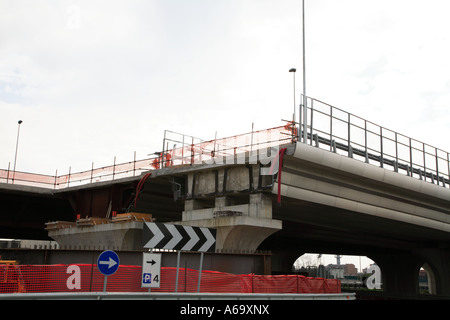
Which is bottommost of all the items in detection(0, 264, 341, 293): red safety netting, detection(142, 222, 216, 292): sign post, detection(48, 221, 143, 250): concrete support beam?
detection(0, 264, 341, 293): red safety netting

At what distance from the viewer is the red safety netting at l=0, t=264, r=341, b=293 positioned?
13133 millimetres

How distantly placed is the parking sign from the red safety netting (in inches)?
51.3

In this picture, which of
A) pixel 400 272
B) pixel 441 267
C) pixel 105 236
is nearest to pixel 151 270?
pixel 105 236

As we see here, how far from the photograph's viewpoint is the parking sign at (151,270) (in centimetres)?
1272

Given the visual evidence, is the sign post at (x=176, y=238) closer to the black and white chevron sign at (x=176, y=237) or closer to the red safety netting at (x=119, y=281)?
the black and white chevron sign at (x=176, y=237)

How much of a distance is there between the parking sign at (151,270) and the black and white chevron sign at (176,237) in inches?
19.2

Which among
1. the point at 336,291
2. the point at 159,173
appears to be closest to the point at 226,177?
the point at 159,173

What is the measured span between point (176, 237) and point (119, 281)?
7.95 feet

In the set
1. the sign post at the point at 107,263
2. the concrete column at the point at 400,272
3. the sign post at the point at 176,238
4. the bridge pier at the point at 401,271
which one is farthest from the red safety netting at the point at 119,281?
the concrete column at the point at 400,272

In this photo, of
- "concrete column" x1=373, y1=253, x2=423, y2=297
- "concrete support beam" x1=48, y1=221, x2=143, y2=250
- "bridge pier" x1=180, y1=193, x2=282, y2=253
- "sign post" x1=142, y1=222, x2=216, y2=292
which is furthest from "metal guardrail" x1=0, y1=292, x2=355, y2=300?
"concrete column" x1=373, y1=253, x2=423, y2=297

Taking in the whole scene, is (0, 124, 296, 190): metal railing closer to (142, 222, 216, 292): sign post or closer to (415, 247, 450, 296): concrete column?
(142, 222, 216, 292): sign post
